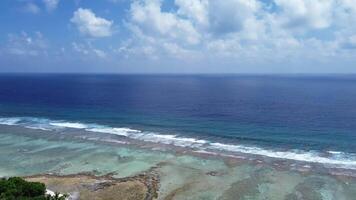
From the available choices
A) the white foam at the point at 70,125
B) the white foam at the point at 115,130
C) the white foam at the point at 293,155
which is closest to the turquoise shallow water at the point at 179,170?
the white foam at the point at 293,155

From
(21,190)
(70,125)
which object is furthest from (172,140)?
(21,190)

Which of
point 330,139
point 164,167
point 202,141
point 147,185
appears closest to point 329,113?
point 330,139

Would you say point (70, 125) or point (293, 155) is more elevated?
point (293, 155)

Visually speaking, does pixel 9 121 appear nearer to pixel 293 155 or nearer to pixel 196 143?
pixel 196 143

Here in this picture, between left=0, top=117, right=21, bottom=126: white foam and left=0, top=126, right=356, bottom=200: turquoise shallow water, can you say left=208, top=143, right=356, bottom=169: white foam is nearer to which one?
left=0, top=126, right=356, bottom=200: turquoise shallow water

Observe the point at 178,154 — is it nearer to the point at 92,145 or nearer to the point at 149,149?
the point at 149,149

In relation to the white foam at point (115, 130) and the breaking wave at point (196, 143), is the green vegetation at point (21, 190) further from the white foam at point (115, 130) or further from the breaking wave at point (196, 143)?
the white foam at point (115, 130)

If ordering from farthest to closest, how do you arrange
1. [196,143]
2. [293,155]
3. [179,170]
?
1. [196,143]
2. [293,155]
3. [179,170]
